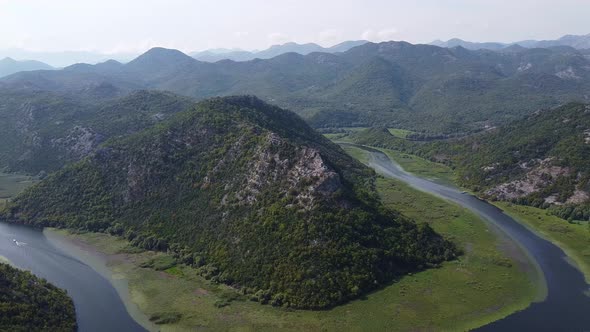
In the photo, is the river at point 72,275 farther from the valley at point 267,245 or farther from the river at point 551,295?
the river at point 551,295

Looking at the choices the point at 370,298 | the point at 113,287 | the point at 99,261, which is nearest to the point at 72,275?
the point at 99,261

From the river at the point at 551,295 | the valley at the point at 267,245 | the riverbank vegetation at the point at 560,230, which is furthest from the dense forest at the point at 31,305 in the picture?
the riverbank vegetation at the point at 560,230

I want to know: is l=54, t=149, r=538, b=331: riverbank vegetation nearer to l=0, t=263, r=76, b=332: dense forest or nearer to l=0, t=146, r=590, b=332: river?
l=0, t=146, r=590, b=332: river

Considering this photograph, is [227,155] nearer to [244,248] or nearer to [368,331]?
[244,248]

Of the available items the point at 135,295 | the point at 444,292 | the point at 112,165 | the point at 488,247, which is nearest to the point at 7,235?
the point at 112,165

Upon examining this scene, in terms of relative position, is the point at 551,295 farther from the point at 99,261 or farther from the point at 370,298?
the point at 99,261
